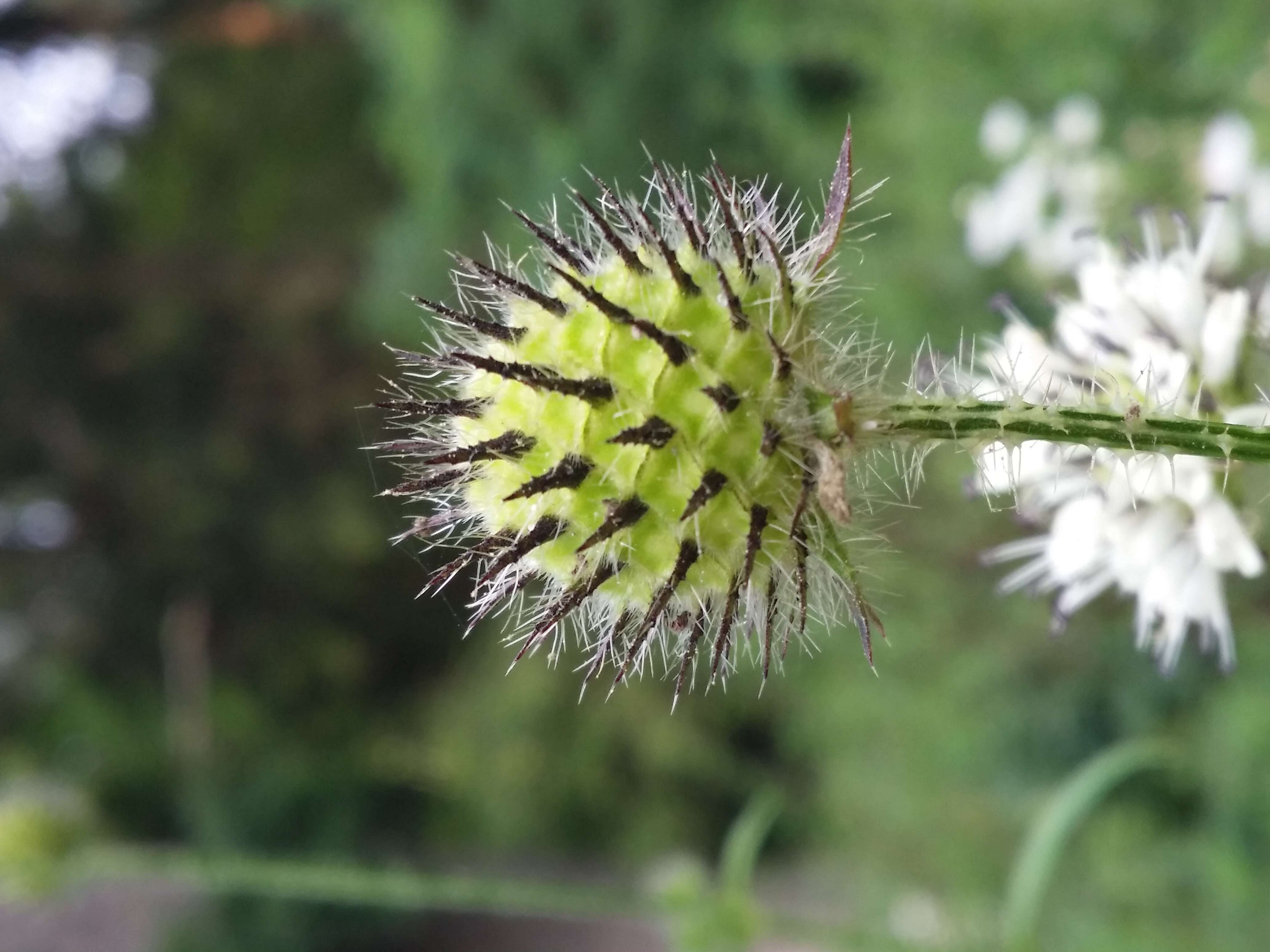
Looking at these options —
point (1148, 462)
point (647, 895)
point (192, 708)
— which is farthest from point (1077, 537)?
point (192, 708)

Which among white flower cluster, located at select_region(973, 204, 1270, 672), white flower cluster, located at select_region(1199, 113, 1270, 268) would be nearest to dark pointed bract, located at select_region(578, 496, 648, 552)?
white flower cluster, located at select_region(973, 204, 1270, 672)

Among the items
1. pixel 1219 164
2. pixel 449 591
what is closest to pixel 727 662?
pixel 1219 164

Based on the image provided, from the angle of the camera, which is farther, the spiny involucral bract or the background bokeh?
the background bokeh

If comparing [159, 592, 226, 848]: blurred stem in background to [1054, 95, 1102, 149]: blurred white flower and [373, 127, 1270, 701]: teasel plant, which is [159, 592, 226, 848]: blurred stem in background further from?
[373, 127, 1270, 701]: teasel plant

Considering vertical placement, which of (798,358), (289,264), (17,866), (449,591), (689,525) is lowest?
(17,866)

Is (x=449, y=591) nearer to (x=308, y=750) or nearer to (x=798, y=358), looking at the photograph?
(x=308, y=750)
